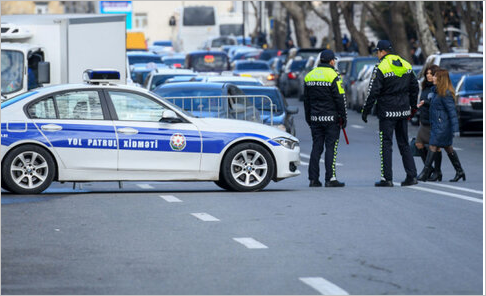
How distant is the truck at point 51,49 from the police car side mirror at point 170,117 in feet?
25.1

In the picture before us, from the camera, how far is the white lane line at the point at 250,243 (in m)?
10.7

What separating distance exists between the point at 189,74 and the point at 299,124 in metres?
4.51

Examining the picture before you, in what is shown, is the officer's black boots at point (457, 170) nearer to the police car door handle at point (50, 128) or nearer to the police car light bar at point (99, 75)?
the police car light bar at point (99, 75)

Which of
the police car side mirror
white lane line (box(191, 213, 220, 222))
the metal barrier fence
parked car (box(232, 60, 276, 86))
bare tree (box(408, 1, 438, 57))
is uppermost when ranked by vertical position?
bare tree (box(408, 1, 438, 57))

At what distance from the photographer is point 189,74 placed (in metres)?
32.1

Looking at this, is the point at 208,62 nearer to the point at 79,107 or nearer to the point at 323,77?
the point at 323,77

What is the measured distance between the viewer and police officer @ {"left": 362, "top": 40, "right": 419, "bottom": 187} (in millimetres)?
16406

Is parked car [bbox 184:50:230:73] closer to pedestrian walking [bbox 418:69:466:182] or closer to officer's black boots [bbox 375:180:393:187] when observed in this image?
pedestrian walking [bbox 418:69:466:182]

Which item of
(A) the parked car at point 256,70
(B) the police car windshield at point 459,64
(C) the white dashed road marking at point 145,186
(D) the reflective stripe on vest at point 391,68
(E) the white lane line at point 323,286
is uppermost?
(D) the reflective stripe on vest at point 391,68

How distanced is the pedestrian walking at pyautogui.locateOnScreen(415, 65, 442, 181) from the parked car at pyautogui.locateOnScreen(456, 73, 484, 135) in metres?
10.7

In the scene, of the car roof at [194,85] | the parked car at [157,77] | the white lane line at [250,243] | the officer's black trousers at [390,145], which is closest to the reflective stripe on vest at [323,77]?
the officer's black trousers at [390,145]

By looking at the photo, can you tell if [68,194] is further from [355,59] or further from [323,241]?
[355,59]

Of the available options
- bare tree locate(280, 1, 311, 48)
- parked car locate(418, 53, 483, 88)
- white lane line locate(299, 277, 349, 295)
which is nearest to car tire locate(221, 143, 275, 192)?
white lane line locate(299, 277, 349, 295)

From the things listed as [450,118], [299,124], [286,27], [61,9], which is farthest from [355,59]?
[61,9]
